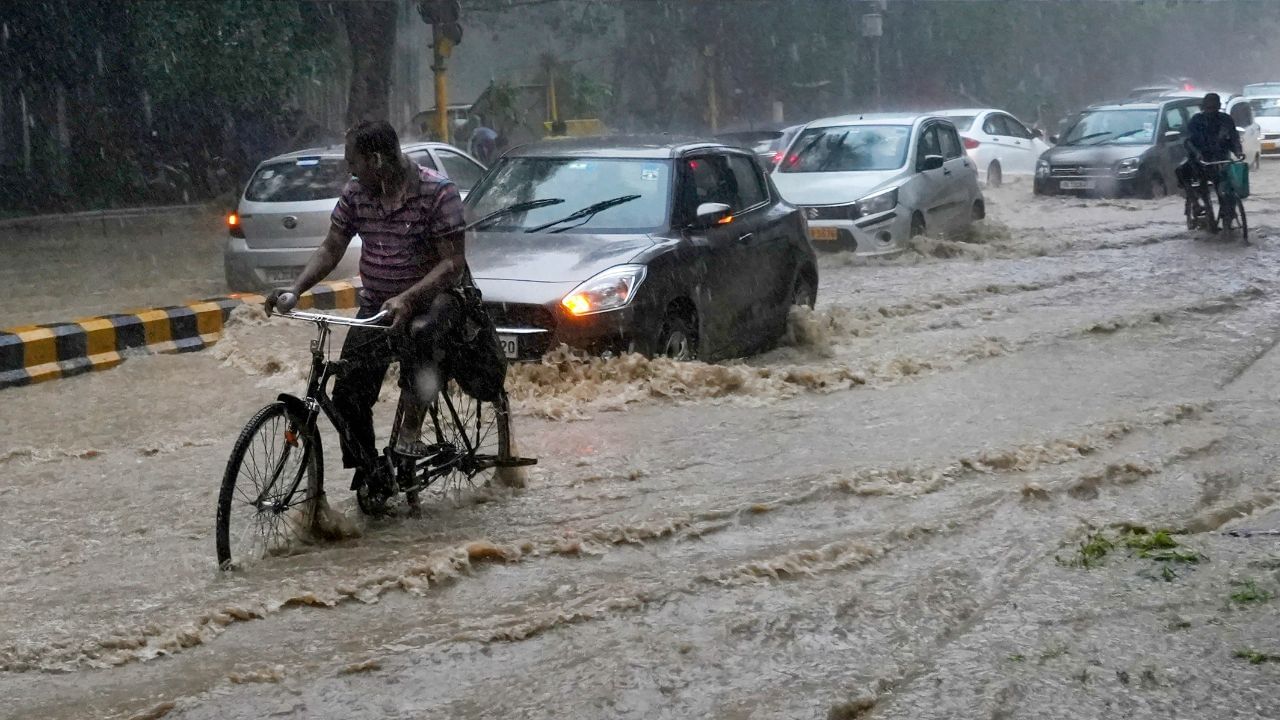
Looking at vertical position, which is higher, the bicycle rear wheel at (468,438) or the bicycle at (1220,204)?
the bicycle at (1220,204)

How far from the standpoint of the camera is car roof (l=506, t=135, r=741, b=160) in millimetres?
9992

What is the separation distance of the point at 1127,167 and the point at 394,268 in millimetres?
19022

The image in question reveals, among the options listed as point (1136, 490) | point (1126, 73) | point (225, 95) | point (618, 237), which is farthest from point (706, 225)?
point (1126, 73)

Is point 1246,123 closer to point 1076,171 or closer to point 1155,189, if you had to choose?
point 1155,189

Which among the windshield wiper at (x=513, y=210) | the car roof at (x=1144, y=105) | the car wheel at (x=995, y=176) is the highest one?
the car roof at (x=1144, y=105)

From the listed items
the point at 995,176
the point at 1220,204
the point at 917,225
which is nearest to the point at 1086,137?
the point at 995,176

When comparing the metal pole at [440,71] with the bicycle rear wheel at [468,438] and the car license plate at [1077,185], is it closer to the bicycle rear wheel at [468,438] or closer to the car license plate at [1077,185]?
the car license plate at [1077,185]

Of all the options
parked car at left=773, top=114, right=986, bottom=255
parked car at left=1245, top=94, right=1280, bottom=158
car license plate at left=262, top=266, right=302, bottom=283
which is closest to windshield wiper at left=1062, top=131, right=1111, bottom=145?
parked car at left=773, top=114, right=986, bottom=255

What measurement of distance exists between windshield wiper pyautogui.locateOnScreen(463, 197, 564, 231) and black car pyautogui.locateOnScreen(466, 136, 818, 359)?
0.04m

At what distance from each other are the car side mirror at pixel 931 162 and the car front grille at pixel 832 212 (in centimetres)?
112

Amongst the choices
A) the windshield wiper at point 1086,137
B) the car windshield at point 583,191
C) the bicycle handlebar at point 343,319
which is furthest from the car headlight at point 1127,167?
the bicycle handlebar at point 343,319

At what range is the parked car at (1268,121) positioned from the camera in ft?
114

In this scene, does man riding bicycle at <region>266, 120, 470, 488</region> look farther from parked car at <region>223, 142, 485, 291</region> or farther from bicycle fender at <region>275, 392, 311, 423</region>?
parked car at <region>223, 142, 485, 291</region>

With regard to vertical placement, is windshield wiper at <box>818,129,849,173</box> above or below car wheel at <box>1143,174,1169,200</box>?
above
